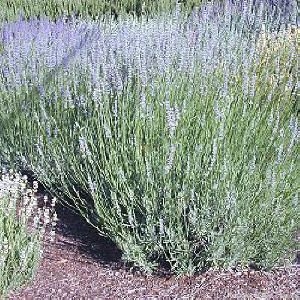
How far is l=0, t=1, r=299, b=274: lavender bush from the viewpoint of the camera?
331 cm

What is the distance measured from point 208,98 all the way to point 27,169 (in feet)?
5.34

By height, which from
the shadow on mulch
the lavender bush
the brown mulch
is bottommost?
the shadow on mulch

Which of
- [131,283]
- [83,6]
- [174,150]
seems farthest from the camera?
[83,6]

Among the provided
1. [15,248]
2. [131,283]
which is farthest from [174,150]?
[15,248]

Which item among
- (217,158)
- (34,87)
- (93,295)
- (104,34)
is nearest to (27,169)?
(34,87)

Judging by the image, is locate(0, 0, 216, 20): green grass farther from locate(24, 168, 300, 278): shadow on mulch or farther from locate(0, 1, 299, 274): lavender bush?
locate(24, 168, 300, 278): shadow on mulch

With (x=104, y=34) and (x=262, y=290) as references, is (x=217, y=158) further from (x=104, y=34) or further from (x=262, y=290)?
(x=104, y=34)

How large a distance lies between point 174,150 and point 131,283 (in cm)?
86

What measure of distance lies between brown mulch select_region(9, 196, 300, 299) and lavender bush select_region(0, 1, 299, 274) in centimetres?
9

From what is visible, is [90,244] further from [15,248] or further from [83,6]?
[83,6]

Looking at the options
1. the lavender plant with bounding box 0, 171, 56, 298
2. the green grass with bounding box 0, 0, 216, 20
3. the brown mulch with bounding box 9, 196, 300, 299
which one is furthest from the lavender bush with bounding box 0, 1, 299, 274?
the green grass with bounding box 0, 0, 216, 20

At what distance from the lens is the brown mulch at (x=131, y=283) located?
336cm

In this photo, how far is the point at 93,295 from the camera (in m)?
3.40

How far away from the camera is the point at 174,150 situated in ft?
10.5
